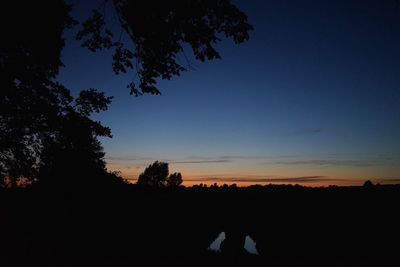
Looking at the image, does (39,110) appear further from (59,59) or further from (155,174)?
(155,174)

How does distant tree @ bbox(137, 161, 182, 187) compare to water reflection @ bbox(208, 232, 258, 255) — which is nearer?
water reflection @ bbox(208, 232, 258, 255)

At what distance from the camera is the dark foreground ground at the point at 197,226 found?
383 inches

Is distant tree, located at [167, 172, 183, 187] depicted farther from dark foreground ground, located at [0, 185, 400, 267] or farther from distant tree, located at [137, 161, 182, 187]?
dark foreground ground, located at [0, 185, 400, 267]

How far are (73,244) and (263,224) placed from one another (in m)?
7.22

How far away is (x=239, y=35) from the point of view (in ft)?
23.9

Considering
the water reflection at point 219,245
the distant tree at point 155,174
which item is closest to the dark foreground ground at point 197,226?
the water reflection at point 219,245

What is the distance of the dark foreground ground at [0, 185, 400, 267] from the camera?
9.72m

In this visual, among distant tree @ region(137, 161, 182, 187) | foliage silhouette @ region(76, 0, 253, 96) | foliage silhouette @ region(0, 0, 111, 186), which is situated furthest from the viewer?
distant tree @ region(137, 161, 182, 187)

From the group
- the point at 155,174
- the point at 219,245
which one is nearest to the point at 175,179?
the point at 155,174

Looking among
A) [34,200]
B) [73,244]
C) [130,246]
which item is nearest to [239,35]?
[130,246]

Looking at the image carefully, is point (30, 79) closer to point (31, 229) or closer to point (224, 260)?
point (31, 229)

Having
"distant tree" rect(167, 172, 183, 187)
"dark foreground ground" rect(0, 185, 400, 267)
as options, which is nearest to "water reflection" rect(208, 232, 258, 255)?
"dark foreground ground" rect(0, 185, 400, 267)

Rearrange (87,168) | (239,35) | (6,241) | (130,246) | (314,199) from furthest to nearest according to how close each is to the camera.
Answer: (87,168), (6,241), (130,246), (314,199), (239,35)

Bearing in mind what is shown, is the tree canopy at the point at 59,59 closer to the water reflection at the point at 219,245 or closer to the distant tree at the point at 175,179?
the water reflection at the point at 219,245
